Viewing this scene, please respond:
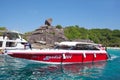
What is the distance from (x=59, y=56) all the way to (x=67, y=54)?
95 centimetres

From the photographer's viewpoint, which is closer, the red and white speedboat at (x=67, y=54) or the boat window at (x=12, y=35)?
the red and white speedboat at (x=67, y=54)

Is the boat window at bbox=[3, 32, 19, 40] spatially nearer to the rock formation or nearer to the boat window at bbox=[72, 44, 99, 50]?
the rock formation

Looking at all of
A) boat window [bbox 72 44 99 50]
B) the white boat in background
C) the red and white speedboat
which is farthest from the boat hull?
the white boat in background

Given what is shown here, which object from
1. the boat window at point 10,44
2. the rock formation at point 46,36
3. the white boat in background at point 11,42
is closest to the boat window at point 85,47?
the white boat in background at point 11,42

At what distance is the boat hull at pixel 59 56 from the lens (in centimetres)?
2097

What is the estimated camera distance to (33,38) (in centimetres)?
5222

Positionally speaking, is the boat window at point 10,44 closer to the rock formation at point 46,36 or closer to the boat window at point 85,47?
the boat window at point 85,47

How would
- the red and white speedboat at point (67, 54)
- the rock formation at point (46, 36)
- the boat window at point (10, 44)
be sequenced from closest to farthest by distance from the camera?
1. the red and white speedboat at point (67, 54)
2. the boat window at point (10, 44)
3. the rock formation at point (46, 36)

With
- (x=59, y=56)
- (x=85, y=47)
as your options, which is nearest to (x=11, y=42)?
(x=85, y=47)

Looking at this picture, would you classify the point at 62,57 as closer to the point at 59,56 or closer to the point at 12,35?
the point at 59,56

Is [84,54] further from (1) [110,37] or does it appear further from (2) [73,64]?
(1) [110,37]

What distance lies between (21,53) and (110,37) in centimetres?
10516

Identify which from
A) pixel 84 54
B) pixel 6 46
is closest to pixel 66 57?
pixel 84 54

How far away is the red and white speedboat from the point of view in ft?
69.1
